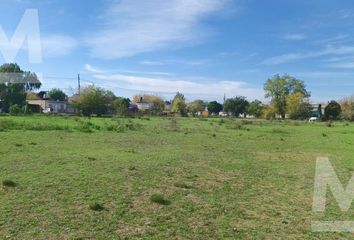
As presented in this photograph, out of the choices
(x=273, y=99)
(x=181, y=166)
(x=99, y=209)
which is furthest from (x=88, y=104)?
(x=99, y=209)

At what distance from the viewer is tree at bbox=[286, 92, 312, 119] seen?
85875 millimetres

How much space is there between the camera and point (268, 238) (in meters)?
5.65


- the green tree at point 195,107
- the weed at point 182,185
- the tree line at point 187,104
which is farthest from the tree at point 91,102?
the weed at point 182,185

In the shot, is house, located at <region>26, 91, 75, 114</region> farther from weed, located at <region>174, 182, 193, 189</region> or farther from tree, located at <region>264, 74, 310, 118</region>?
weed, located at <region>174, 182, 193, 189</region>

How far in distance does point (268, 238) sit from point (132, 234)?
206cm

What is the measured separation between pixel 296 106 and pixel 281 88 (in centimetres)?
896

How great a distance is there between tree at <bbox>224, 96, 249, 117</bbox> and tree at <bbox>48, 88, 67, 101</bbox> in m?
48.2

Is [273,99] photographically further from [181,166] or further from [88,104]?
[181,166]

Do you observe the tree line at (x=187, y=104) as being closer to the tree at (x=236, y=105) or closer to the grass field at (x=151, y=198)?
the tree at (x=236, y=105)

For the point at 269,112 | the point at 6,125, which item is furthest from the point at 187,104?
the point at 6,125

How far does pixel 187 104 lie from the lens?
10662cm

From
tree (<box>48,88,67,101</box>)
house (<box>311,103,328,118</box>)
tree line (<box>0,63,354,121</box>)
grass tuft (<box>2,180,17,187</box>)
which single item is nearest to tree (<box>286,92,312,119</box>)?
tree line (<box>0,63,354,121</box>)

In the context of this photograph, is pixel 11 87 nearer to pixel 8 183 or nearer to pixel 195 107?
pixel 195 107

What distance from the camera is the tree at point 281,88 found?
92375 mm
